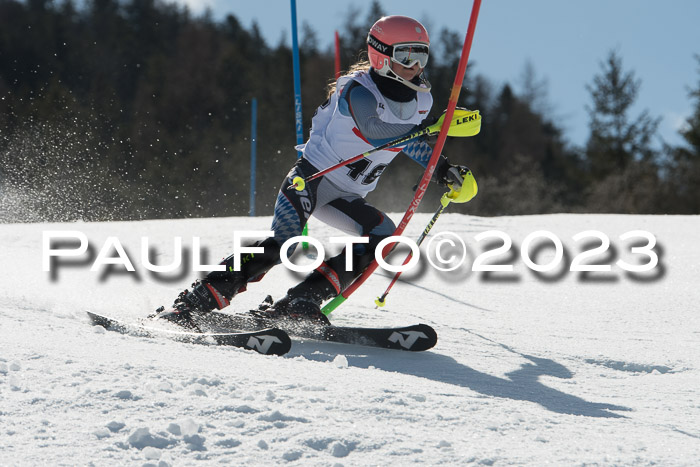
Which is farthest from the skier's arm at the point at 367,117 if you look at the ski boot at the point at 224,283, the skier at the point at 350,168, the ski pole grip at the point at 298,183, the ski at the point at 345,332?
the ski at the point at 345,332

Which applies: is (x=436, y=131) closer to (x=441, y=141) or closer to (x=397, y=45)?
(x=441, y=141)

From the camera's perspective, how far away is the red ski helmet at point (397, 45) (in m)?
3.33

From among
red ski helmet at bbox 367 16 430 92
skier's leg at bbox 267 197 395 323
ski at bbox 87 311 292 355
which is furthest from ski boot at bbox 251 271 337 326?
red ski helmet at bbox 367 16 430 92

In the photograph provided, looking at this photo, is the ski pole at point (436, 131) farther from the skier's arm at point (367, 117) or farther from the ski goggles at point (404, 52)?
the ski goggles at point (404, 52)

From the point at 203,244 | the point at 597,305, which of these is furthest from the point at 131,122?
Answer: the point at 597,305

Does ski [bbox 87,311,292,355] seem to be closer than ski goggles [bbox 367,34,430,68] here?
Yes

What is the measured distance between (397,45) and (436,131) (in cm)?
42

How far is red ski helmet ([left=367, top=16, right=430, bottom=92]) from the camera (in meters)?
3.33

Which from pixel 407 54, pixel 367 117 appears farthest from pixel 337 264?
pixel 407 54

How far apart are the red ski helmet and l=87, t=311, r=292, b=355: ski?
4.28ft

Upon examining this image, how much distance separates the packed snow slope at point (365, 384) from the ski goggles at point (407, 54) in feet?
4.26

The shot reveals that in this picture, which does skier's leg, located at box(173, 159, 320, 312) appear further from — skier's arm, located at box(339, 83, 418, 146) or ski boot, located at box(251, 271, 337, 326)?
skier's arm, located at box(339, 83, 418, 146)

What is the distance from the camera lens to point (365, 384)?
87.4 inches

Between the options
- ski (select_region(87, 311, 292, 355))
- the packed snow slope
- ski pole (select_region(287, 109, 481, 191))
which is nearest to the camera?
the packed snow slope
